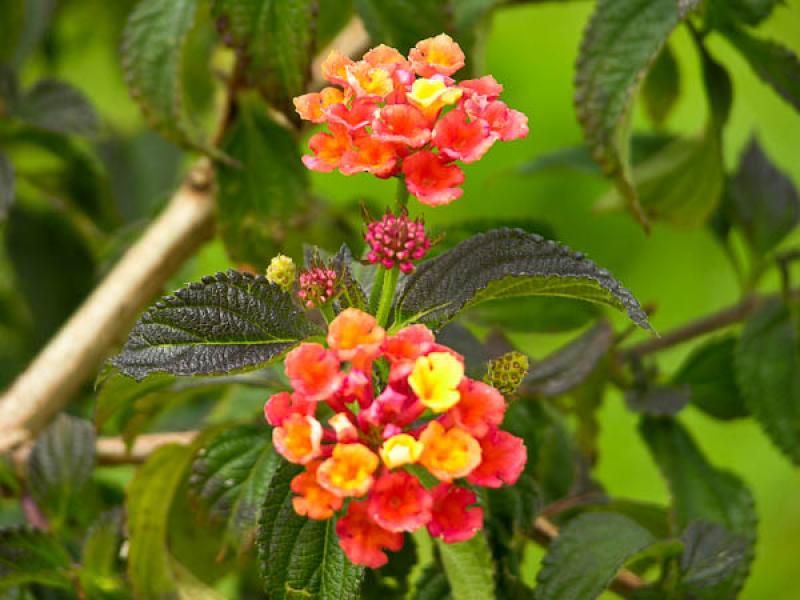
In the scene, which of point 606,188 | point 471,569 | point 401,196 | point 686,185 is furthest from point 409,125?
point 606,188

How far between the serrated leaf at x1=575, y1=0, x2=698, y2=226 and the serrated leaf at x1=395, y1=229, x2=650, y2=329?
0.34ft

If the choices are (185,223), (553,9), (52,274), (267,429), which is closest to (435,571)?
(267,429)

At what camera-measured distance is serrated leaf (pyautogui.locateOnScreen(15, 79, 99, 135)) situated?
1.73 ft

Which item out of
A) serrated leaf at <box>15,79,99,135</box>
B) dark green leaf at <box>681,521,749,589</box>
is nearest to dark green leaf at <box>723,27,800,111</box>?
dark green leaf at <box>681,521,749,589</box>

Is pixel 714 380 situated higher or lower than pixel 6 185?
lower

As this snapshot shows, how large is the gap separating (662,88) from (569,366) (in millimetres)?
211

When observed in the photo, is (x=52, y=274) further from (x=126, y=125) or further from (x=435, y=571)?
(x=435, y=571)

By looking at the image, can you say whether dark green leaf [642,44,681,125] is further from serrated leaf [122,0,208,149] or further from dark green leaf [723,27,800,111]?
serrated leaf [122,0,208,149]

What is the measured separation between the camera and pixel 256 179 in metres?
0.47

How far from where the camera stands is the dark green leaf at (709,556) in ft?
1.22

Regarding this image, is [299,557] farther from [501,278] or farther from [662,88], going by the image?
[662,88]

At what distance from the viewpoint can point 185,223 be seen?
50 centimetres

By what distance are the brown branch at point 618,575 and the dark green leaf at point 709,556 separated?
0.02m

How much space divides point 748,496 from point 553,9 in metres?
0.44
